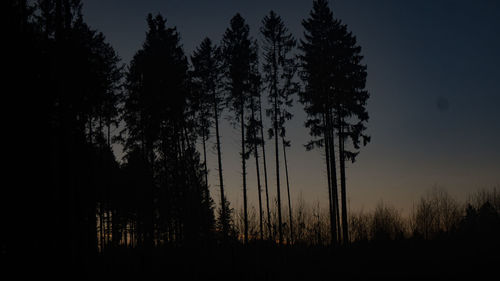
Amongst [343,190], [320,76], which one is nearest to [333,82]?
[320,76]

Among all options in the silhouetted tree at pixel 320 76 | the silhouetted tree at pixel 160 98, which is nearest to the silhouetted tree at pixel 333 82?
the silhouetted tree at pixel 320 76

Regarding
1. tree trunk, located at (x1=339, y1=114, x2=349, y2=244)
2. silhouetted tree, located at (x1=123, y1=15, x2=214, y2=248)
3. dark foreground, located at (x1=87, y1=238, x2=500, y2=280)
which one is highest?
silhouetted tree, located at (x1=123, y1=15, x2=214, y2=248)

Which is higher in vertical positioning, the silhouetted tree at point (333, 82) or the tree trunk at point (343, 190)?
the silhouetted tree at point (333, 82)

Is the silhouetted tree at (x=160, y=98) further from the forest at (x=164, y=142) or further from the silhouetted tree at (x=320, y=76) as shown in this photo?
the silhouetted tree at (x=320, y=76)

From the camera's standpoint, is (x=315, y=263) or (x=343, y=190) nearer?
(x=315, y=263)

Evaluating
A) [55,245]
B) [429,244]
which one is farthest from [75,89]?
[429,244]

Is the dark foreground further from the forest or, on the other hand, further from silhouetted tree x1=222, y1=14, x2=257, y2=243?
silhouetted tree x1=222, y1=14, x2=257, y2=243

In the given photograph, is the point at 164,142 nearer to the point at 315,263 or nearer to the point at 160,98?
the point at 160,98

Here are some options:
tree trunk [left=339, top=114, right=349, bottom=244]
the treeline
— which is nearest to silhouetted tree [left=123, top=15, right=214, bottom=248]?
the treeline

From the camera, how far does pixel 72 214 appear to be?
11.5 metres

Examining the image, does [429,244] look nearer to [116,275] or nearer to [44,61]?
[116,275]

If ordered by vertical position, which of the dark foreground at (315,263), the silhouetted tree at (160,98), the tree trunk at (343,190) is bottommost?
the dark foreground at (315,263)

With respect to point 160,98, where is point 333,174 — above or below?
below

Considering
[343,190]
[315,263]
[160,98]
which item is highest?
[160,98]
